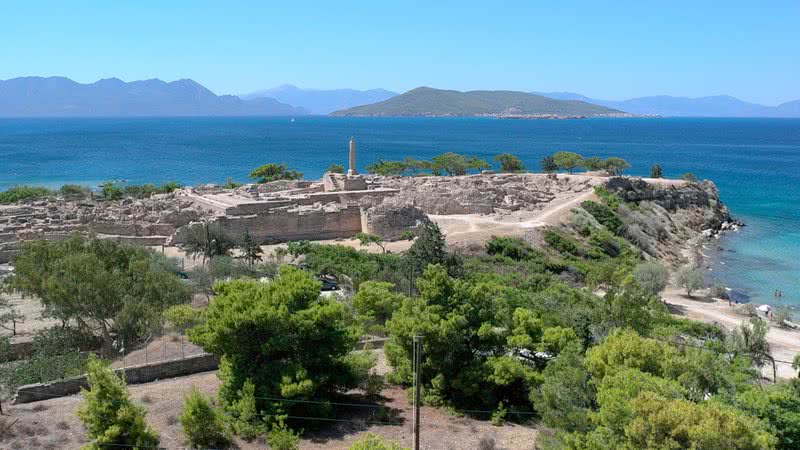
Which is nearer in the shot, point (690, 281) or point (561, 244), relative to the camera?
point (690, 281)

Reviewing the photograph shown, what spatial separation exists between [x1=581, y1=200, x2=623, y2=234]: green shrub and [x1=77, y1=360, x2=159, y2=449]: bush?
40353 millimetres

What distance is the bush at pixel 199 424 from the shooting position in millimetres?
13633

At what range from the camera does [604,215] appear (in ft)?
162

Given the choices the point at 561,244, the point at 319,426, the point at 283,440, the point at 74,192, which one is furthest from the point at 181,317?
the point at 74,192

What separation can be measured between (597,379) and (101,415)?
925cm

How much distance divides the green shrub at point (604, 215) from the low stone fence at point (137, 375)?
3593 cm

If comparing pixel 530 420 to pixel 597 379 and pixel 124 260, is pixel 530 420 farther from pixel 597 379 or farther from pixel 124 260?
pixel 124 260

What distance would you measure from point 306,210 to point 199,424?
27.5m

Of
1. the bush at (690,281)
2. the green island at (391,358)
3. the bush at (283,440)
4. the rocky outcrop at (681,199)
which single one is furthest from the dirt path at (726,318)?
the rocky outcrop at (681,199)

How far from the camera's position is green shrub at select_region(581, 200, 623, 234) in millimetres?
48188

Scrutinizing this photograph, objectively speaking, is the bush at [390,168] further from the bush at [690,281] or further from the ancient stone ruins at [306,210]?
the bush at [690,281]

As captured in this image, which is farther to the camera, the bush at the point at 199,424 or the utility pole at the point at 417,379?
the bush at the point at 199,424

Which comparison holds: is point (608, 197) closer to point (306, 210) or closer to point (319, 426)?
point (306, 210)

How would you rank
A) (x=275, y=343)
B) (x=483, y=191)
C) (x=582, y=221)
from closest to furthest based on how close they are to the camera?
1. (x=275, y=343)
2. (x=582, y=221)
3. (x=483, y=191)
